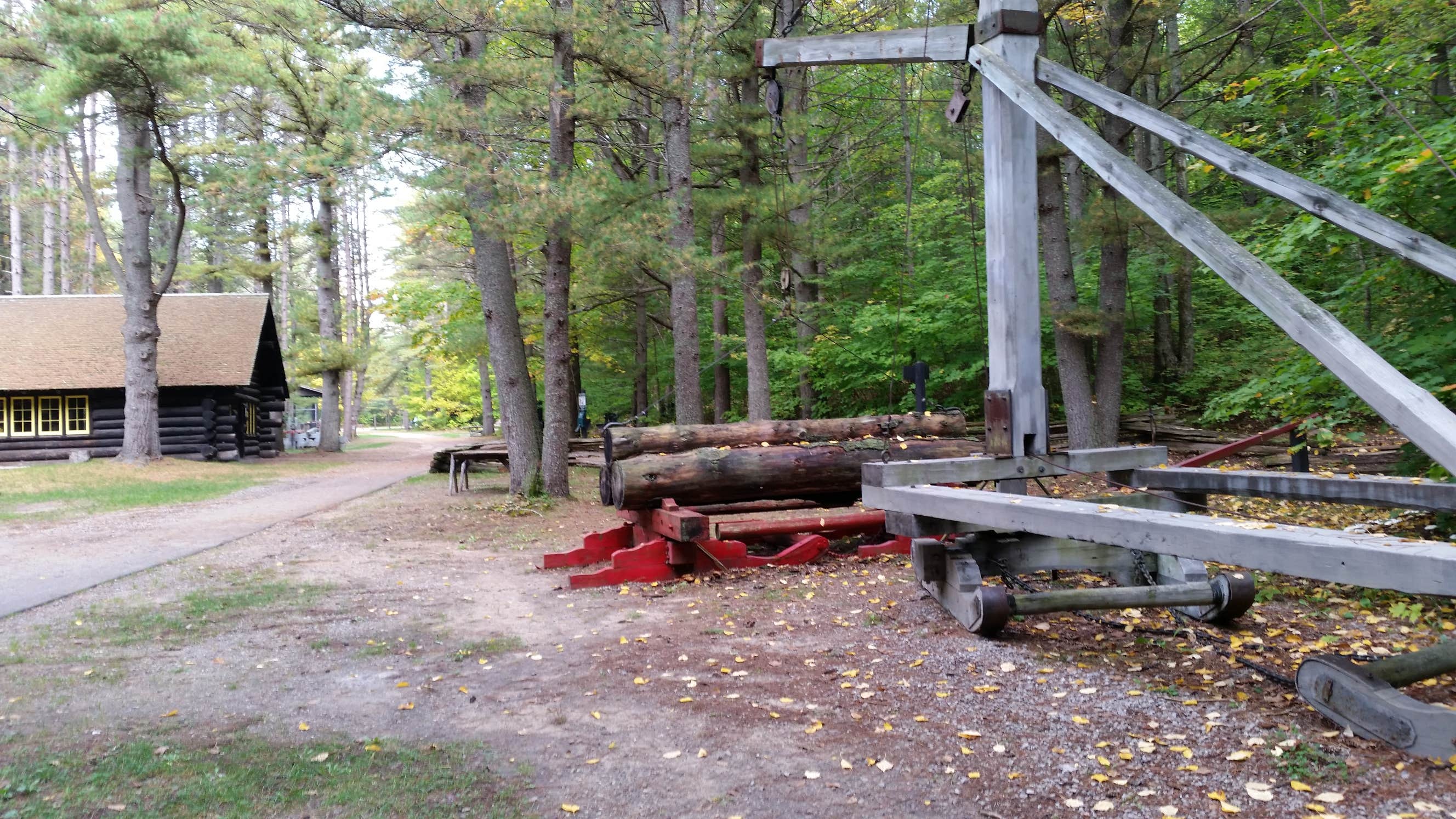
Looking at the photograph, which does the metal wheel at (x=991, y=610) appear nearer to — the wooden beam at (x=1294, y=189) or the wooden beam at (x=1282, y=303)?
the wooden beam at (x=1282, y=303)

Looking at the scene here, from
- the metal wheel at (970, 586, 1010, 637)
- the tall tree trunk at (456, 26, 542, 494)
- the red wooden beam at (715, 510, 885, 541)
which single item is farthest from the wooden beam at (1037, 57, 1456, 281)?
the tall tree trunk at (456, 26, 542, 494)

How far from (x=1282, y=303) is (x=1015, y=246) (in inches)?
85.4

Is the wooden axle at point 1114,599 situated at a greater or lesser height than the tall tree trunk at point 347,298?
lesser

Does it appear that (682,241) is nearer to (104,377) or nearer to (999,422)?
(999,422)

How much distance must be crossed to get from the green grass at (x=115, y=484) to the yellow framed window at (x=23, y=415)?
347 cm

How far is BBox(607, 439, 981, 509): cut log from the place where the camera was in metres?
7.83

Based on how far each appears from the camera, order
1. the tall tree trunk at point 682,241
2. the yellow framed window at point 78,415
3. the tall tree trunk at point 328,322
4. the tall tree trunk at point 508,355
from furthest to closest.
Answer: the tall tree trunk at point 328,322
the yellow framed window at point 78,415
the tall tree trunk at point 508,355
the tall tree trunk at point 682,241

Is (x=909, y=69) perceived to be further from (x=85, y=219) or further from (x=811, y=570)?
(x=85, y=219)

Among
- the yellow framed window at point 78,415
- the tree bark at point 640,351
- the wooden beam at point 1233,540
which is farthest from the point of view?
the yellow framed window at point 78,415

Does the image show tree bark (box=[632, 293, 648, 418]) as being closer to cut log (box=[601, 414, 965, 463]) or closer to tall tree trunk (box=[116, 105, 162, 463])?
tall tree trunk (box=[116, 105, 162, 463])

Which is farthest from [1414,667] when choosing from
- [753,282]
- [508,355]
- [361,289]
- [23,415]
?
[361,289]

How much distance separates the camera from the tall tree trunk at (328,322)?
26.9 meters

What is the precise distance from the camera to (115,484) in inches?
693

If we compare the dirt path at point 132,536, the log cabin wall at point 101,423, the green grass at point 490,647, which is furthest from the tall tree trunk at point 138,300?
the green grass at point 490,647
